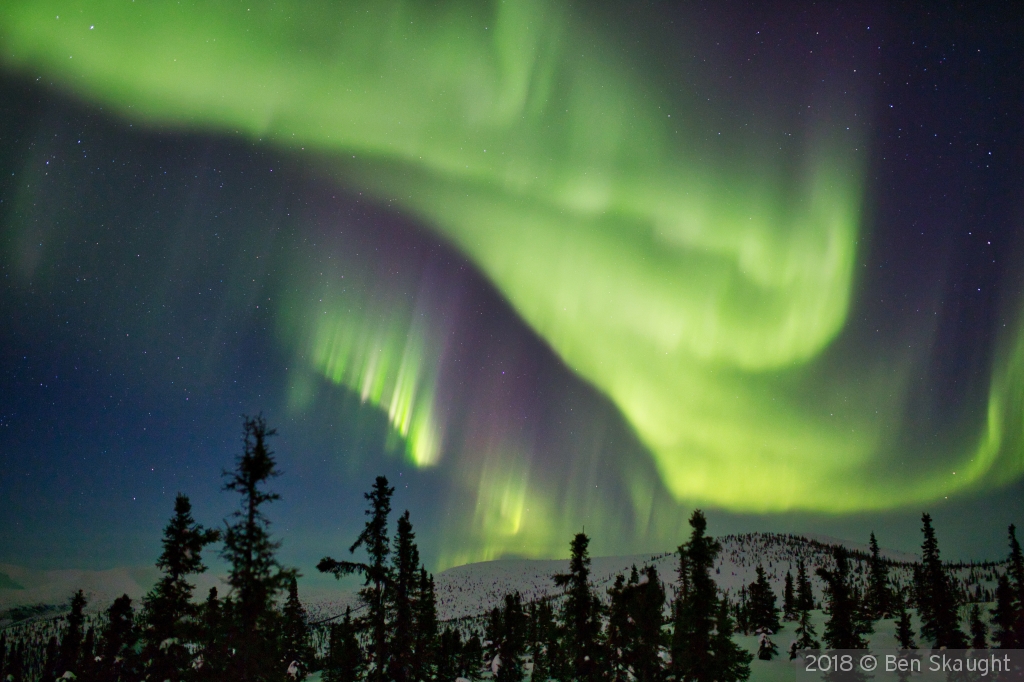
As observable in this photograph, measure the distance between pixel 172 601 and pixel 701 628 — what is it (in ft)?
96.0

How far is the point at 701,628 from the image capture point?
36.1m

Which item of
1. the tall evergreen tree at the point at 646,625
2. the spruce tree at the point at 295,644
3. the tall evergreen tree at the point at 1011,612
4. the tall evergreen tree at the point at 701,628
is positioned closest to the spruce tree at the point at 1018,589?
the tall evergreen tree at the point at 1011,612

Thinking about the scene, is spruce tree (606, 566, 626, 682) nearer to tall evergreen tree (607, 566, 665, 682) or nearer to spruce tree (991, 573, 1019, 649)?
tall evergreen tree (607, 566, 665, 682)

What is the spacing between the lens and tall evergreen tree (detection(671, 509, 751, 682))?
1399 inches

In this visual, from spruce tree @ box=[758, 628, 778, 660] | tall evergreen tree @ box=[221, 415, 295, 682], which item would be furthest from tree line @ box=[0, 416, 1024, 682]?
spruce tree @ box=[758, 628, 778, 660]

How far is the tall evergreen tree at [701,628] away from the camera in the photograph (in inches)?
1399

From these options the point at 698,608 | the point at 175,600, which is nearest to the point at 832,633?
the point at 698,608

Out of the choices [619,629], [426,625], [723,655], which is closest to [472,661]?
[426,625]

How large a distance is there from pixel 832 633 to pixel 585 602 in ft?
97.7

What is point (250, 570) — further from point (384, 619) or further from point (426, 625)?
point (426, 625)

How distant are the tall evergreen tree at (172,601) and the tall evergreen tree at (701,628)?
27.4m


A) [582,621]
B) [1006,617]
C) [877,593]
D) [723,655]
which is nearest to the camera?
[723,655]

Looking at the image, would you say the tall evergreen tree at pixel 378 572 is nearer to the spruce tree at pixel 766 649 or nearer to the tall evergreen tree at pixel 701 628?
the tall evergreen tree at pixel 701 628

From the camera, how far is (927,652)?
72875mm
